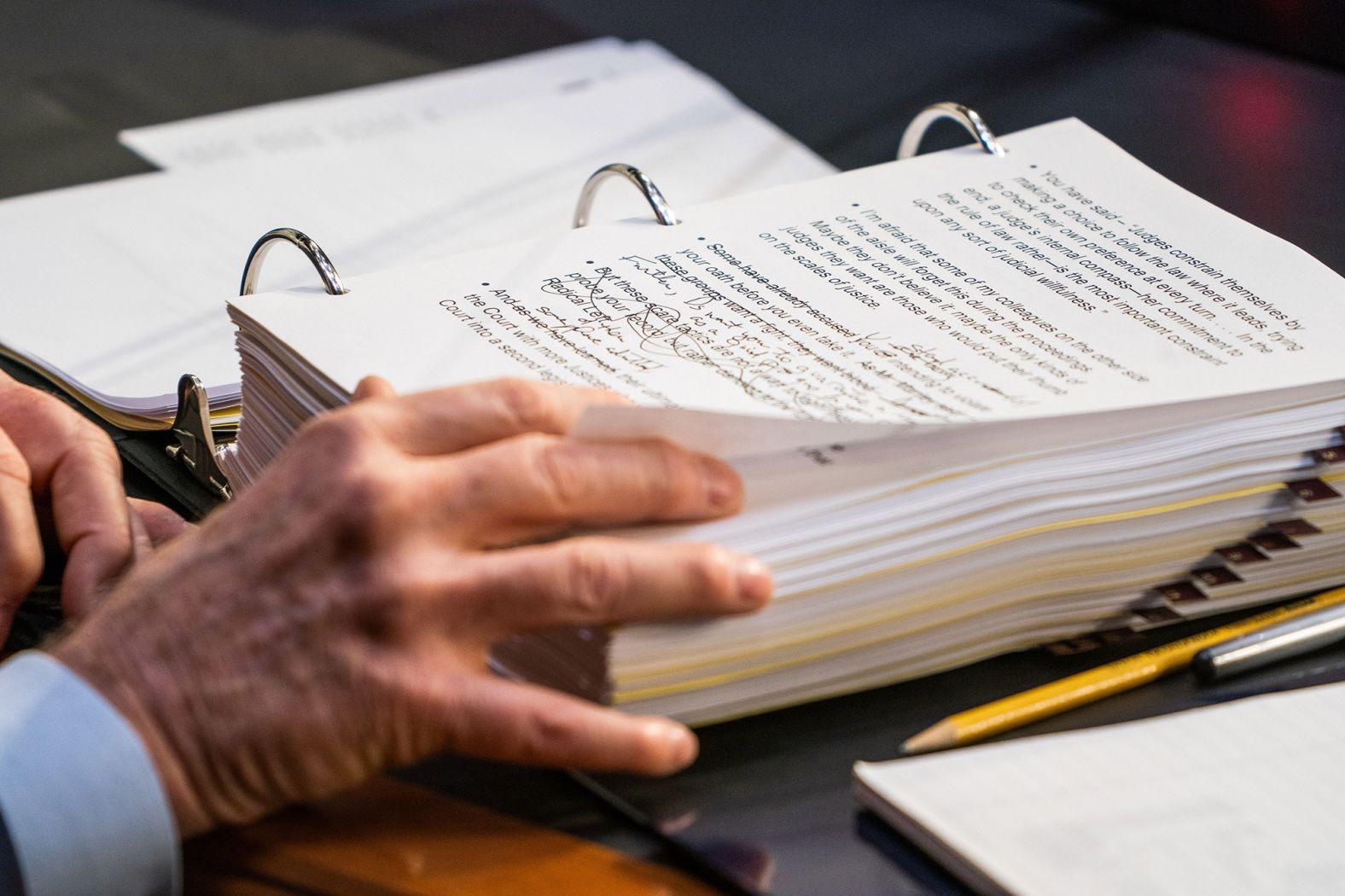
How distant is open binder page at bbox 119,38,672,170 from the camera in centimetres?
124

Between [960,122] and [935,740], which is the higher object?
[960,122]

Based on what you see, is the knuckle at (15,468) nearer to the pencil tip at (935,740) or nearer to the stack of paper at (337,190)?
the stack of paper at (337,190)

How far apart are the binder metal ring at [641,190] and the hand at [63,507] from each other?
0.29 m

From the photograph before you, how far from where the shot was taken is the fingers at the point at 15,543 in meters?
0.67

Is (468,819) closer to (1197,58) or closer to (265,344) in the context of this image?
(265,344)

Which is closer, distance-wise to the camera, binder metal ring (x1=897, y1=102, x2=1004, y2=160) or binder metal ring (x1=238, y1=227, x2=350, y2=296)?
binder metal ring (x1=238, y1=227, x2=350, y2=296)

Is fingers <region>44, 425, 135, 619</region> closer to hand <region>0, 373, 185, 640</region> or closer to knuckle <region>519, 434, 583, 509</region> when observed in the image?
hand <region>0, 373, 185, 640</region>

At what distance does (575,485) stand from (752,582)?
8cm

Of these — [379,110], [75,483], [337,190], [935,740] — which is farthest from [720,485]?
[379,110]

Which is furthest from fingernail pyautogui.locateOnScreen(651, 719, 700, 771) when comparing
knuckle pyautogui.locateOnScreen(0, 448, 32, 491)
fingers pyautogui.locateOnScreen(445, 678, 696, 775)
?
knuckle pyautogui.locateOnScreen(0, 448, 32, 491)

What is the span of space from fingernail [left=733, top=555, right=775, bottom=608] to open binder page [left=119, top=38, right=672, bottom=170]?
2.68ft

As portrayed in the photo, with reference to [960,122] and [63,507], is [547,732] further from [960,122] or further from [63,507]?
[960,122]

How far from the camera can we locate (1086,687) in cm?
58

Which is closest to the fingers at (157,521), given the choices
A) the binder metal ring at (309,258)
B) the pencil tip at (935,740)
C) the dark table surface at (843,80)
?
the binder metal ring at (309,258)
